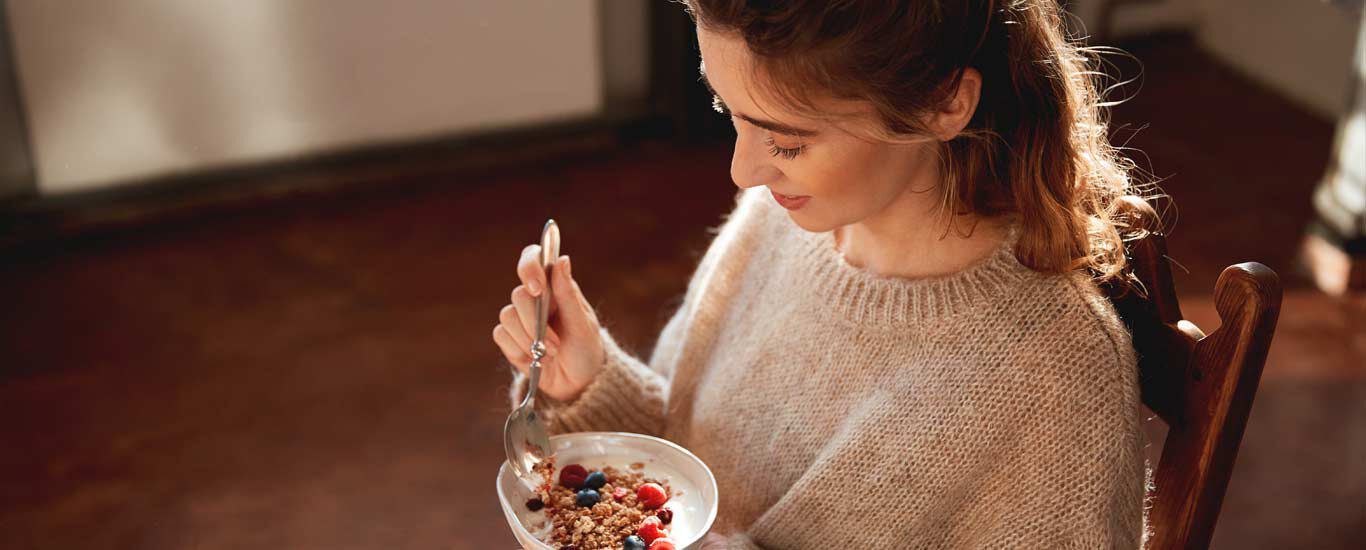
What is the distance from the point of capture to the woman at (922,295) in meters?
0.98

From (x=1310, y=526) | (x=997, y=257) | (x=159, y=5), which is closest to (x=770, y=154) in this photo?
(x=997, y=257)

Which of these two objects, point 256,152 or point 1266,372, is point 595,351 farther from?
point 256,152

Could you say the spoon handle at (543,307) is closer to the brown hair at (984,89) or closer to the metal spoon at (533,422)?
the metal spoon at (533,422)

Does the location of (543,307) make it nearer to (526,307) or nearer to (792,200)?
(526,307)

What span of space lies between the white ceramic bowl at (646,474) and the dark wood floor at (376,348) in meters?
1.02

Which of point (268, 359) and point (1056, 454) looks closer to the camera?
point (1056, 454)

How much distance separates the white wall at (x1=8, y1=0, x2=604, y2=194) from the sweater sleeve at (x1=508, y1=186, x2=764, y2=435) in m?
1.96

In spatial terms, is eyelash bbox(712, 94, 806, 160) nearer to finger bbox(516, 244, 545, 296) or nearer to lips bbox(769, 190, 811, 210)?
lips bbox(769, 190, 811, 210)

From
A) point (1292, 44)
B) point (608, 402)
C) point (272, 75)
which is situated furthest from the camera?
point (1292, 44)

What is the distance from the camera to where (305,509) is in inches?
87.4

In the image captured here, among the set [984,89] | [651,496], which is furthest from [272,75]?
[984,89]

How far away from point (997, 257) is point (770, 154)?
0.74 ft

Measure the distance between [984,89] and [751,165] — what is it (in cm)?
19

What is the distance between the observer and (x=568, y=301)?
125 cm
